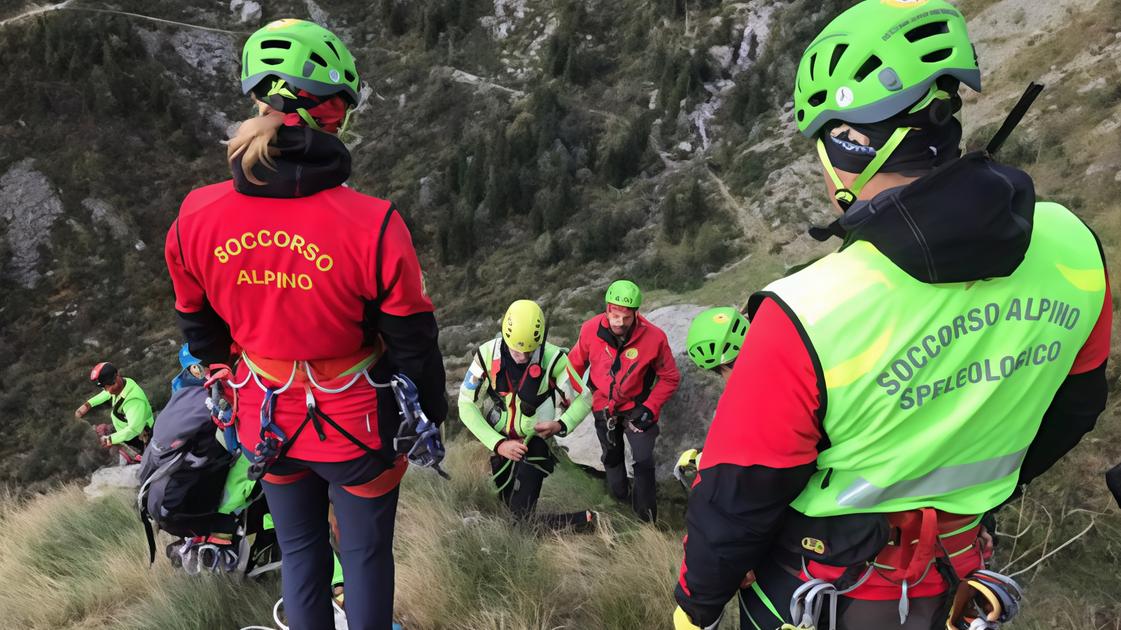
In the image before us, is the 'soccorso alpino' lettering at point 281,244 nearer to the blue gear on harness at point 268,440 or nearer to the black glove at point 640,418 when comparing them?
the blue gear on harness at point 268,440

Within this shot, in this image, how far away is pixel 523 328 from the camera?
202 inches

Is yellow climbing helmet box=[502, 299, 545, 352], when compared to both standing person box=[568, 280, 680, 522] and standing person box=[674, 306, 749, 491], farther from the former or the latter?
standing person box=[674, 306, 749, 491]

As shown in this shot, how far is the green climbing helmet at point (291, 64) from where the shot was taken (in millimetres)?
2336

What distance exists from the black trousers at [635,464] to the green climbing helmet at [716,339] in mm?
1162

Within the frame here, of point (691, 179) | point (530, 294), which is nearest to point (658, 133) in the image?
point (691, 179)

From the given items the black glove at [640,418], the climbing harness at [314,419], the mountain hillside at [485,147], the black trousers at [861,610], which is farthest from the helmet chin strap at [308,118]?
the mountain hillside at [485,147]

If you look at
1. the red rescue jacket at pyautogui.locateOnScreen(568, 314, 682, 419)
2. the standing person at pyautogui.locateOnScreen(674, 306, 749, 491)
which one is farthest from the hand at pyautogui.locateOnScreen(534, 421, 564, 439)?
the standing person at pyautogui.locateOnScreen(674, 306, 749, 491)

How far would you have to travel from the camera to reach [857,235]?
1479 mm

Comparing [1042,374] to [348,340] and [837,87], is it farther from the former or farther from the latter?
[348,340]

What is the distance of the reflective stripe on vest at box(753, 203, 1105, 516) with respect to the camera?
4.64 feet

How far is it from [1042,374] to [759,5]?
1331 inches

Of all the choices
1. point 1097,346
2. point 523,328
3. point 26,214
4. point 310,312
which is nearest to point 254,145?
A: point 310,312

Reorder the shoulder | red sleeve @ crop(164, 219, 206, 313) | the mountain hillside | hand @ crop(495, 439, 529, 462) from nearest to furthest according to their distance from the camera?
1. red sleeve @ crop(164, 219, 206, 313)
2. hand @ crop(495, 439, 529, 462)
3. the shoulder
4. the mountain hillside

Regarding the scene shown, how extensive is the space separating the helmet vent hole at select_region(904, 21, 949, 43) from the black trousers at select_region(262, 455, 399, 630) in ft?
7.29
